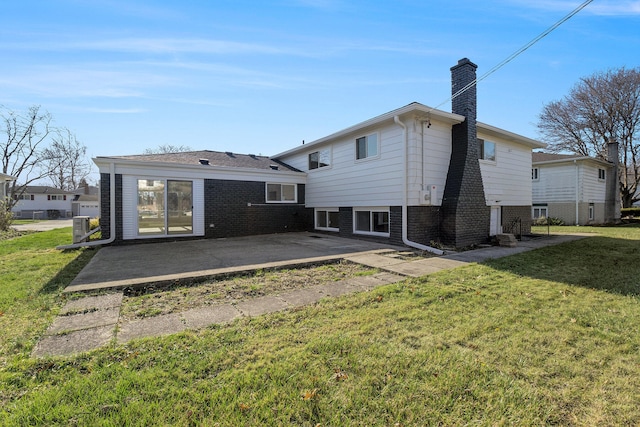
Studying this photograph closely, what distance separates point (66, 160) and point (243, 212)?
1333 inches

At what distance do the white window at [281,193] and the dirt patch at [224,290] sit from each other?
7.62 metres

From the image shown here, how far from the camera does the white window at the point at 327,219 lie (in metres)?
13.0

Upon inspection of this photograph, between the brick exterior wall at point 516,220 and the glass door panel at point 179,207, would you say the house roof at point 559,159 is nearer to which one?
the brick exterior wall at point 516,220

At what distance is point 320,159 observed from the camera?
528 inches

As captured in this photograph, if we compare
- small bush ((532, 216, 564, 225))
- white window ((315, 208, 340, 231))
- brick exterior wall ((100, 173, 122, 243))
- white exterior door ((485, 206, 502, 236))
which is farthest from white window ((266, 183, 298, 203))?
small bush ((532, 216, 564, 225))

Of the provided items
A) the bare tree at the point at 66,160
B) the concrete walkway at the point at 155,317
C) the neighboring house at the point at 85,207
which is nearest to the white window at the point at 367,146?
the concrete walkway at the point at 155,317

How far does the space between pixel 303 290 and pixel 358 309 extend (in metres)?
1.14

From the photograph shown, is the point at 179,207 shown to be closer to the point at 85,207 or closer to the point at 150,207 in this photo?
the point at 150,207

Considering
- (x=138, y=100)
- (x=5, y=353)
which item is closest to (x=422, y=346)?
(x=5, y=353)

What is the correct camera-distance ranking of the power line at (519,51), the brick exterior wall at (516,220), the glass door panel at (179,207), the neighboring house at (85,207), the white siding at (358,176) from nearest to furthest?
the power line at (519,51), the white siding at (358,176), the glass door panel at (179,207), the brick exterior wall at (516,220), the neighboring house at (85,207)

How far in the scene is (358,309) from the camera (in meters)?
3.83

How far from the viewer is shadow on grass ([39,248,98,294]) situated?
4.76 metres

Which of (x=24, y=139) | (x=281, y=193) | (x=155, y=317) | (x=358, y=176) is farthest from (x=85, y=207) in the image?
(x=155, y=317)

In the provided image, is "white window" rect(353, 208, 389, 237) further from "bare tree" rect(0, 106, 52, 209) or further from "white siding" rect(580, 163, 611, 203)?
"bare tree" rect(0, 106, 52, 209)
